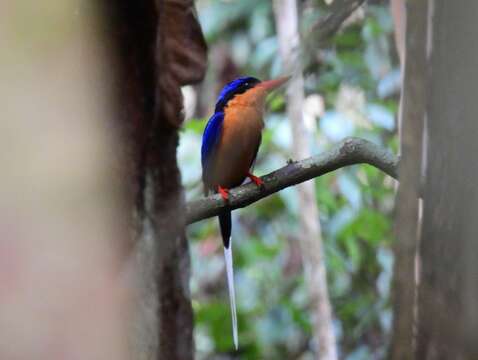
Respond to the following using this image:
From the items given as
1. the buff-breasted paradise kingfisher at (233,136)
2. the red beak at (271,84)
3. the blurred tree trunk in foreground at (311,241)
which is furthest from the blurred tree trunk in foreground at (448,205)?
the blurred tree trunk in foreground at (311,241)

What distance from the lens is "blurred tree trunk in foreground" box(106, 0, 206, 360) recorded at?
197 centimetres

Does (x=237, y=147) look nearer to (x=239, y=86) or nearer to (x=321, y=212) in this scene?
(x=239, y=86)

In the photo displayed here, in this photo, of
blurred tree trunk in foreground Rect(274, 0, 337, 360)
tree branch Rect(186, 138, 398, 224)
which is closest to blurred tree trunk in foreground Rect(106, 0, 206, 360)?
tree branch Rect(186, 138, 398, 224)

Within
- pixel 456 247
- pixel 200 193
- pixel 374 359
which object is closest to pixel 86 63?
pixel 456 247

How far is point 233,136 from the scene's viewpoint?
350cm

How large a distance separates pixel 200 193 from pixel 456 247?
3169 millimetres

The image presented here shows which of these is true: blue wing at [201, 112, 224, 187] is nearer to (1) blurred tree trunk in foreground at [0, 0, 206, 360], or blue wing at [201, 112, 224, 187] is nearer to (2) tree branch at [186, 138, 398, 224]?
(2) tree branch at [186, 138, 398, 224]

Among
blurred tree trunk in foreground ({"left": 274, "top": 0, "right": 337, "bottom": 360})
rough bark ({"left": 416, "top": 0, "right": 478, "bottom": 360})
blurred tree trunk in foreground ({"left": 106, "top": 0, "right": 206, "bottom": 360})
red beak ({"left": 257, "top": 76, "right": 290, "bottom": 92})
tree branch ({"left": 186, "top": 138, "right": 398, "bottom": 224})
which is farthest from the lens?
blurred tree trunk in foreground ({"left": 274, "top": 0, "right": 337, "bottom": 360})

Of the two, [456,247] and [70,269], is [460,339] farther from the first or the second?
[70,269]

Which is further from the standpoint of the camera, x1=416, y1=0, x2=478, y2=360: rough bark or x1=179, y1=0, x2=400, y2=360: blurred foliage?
x1=179, y1=0, x2=400, y2=360: blurred foliage

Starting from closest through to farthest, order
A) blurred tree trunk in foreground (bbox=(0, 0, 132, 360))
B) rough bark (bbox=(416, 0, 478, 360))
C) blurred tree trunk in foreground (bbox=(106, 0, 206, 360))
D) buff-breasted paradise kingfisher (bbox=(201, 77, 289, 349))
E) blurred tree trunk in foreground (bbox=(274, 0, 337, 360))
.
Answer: rough bark (bbox=(416, 0, 478, 360))
blurred tree trunk in foreground (bbox=(0, 0, 132, 360))
blurred tree trunk in foreground (bbox=(106, 0, 206, 360))
buff-breasted paradise kingfisher (bbox=(201, 77, 289, 349))
blurred tree trunk in foreground (bbox=(274, 0, 337, 360))

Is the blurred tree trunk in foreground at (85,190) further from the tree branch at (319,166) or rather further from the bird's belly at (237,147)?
the bird's belly at (237,147)

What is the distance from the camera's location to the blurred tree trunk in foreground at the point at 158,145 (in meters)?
1.97

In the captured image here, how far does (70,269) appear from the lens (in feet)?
4.68
